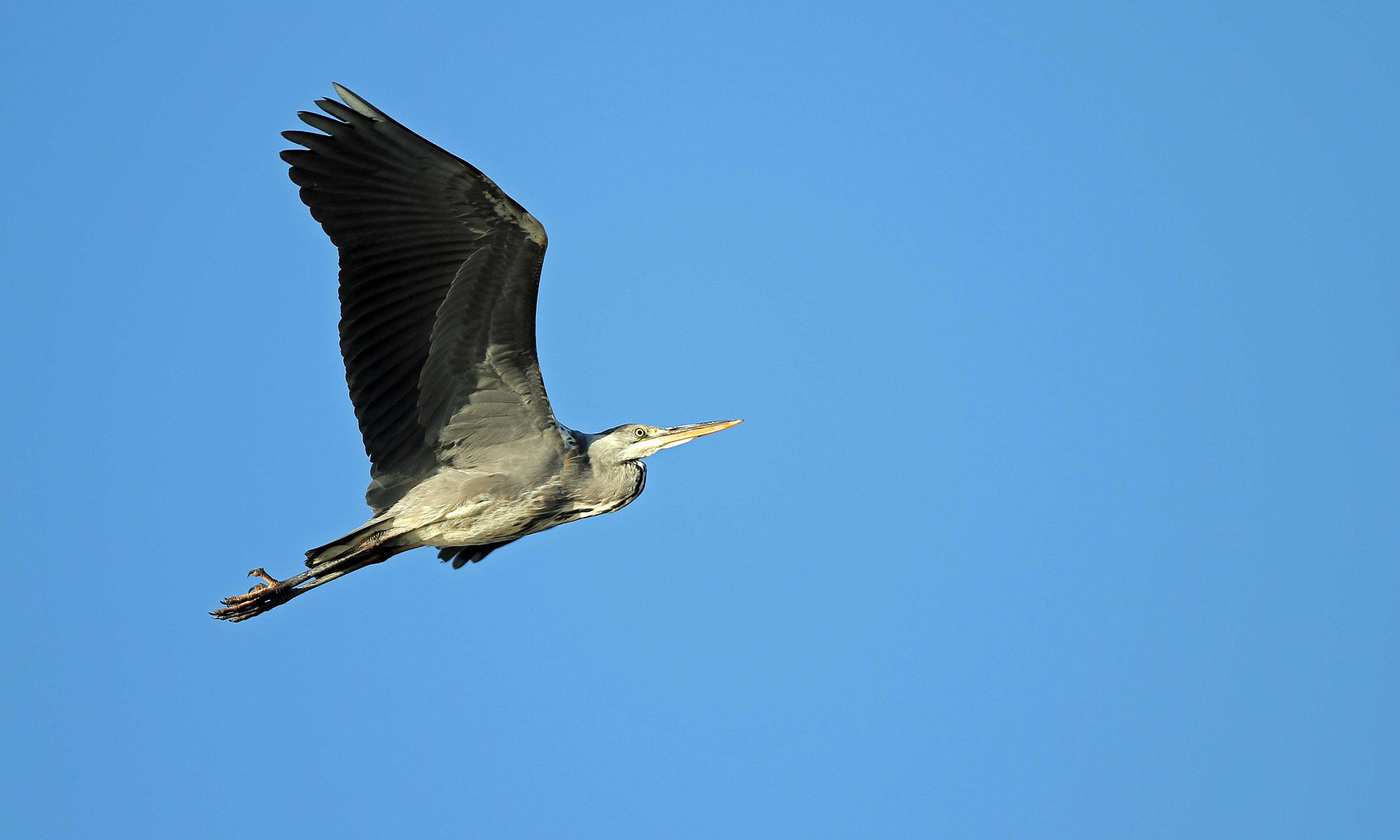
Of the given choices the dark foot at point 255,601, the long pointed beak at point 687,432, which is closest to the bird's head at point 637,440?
the long pointed beak at point 687,432

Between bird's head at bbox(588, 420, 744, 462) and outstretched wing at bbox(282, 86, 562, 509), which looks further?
bird's head at bbox(588, 420, 744, 462)

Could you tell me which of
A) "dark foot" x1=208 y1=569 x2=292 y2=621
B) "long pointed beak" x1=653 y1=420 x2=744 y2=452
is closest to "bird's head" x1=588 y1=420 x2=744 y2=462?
"long pointed beak" x1=653 y1=420 x2=744 y2=452

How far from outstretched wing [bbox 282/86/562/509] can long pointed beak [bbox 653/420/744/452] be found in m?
1.39

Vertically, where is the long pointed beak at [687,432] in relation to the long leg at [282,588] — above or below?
above

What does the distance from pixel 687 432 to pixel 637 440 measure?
0.43m

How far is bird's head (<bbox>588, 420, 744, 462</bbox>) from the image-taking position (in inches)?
378

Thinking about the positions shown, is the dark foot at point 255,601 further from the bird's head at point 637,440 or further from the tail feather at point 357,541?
the bird's head at point 637,440

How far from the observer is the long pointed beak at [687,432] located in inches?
387

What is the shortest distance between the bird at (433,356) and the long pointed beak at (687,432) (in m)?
0.34

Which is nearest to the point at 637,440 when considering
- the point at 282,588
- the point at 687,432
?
the point at 687,432

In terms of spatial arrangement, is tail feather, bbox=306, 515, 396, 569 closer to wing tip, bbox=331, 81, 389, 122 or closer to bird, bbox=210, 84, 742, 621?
bird, bbox=210, 84, 742, 621

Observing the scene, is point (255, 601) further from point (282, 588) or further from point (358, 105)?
point (358, 105)

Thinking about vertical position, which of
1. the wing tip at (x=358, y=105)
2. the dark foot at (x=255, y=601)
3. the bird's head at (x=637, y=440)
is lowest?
the dark foot at (x=255, y=601)

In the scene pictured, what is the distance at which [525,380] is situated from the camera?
886 cm
